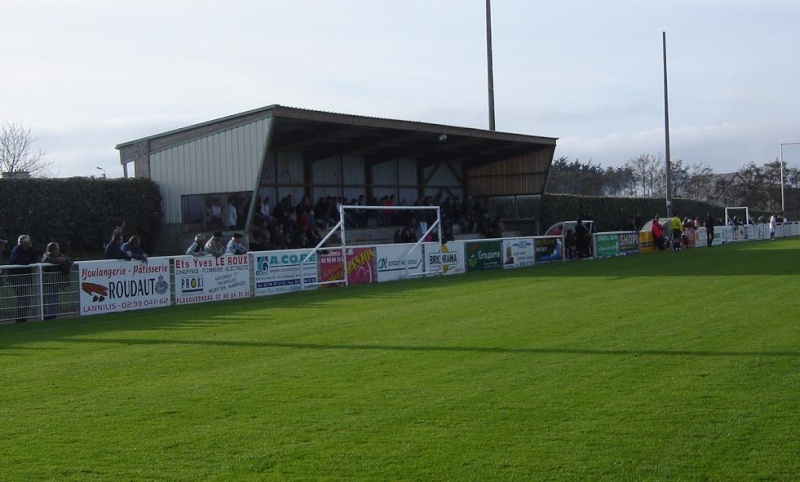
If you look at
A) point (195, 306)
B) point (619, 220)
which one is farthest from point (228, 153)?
point (619, 220)

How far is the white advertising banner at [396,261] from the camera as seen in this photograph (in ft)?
92.5

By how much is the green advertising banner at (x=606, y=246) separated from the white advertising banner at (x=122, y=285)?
22.7m

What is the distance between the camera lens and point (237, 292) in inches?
918

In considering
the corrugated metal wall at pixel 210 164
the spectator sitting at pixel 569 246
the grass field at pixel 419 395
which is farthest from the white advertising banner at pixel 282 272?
the spectator sitting at pixel 569 246

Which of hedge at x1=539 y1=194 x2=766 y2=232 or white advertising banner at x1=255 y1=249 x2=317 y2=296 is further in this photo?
hedge at x1=539 y1=194 x2=766 y2=232

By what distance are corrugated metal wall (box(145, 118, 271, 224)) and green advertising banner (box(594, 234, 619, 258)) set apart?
641 inches

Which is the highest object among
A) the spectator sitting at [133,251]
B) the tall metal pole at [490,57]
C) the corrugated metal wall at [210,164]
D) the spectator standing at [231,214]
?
the tall metal pole at [490,57]

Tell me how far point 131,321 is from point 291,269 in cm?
733

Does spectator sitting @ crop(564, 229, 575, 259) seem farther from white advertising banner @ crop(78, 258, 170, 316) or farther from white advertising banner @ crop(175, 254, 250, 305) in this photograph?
white advertising banner @ crop(78, 258, 170, 316)

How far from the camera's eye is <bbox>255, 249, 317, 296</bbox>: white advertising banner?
78.8ft

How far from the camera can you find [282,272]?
81.3ft

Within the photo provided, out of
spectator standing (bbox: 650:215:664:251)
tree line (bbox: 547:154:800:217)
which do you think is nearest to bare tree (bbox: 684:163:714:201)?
tree line (bbox: 547:154:800:217)

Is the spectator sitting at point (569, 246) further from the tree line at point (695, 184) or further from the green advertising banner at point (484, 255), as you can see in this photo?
the tree line at point (695, 184)

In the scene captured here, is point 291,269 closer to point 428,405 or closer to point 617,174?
point 428,405
